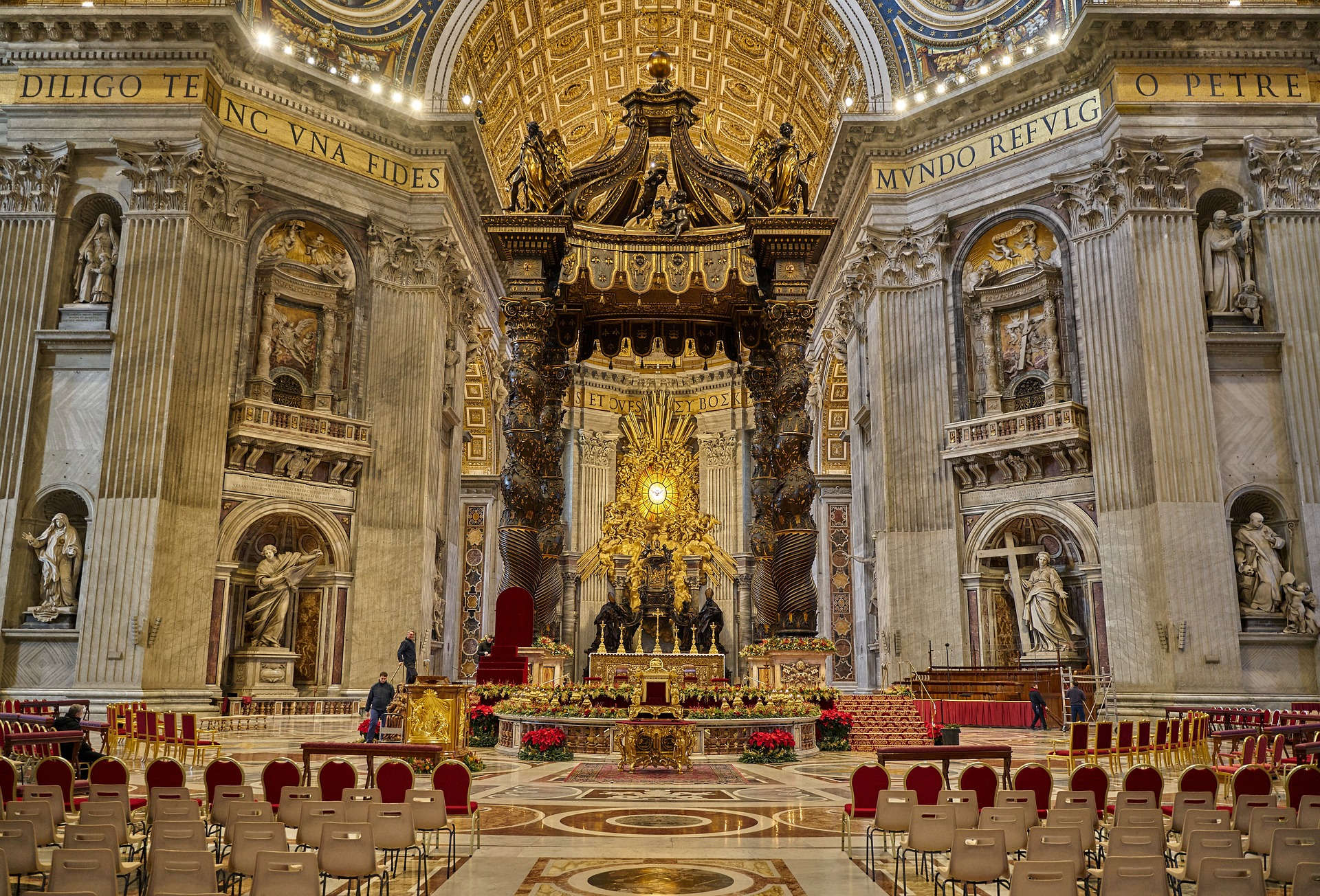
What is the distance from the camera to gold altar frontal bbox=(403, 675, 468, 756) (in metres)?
10.5

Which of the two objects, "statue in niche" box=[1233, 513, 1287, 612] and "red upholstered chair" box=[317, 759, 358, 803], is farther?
"statue in niche" box=[1233, 513, 1287, 612]

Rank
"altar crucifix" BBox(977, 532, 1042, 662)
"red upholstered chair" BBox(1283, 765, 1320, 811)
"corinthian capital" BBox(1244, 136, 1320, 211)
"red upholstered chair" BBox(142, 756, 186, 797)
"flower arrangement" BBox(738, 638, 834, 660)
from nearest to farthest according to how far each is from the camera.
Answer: "red upholstered chair" BBox(1283, 765, 1320, 811)
"red upholstered chair" BBox(142, 756, 186, 797)
"flower arrangement" BBox(738, 638, 834, 660)
"corinthian capital" BBox(1244, 136, 1320, 211)
"altar crucifix" BBox(977, 532, 1042, 662)

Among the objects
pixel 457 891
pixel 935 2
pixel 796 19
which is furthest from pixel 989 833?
pixel 796 19

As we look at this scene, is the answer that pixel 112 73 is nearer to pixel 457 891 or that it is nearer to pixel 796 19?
pixel 796 19

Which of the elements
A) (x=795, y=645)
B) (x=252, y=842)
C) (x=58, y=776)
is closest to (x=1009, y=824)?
(x=252, y=842)

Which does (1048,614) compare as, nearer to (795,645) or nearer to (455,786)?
(795,645)

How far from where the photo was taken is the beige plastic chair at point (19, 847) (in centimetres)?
436

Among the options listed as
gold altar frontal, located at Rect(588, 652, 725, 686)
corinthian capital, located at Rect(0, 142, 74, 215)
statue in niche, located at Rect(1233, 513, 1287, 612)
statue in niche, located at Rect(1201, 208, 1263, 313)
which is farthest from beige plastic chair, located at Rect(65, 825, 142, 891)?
statue in niche, located at Rect(1201, 208, 1263, 313)

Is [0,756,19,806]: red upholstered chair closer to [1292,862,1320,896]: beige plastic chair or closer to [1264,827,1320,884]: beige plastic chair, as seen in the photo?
[1292,862,1320,896]: beige plastic chair

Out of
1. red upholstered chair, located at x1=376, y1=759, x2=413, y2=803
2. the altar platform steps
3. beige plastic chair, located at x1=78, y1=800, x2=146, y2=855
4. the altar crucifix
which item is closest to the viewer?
beige plastic chair, located at x1=78, y1=800, x2=146, y2=855

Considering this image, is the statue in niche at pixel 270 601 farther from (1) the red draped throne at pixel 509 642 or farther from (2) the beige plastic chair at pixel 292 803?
(2) the beige plastic chair at pixel 292 803

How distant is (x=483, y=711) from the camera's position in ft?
43.5

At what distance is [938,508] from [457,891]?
48.2 ft

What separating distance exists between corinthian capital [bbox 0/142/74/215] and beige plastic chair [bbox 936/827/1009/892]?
17154mm
